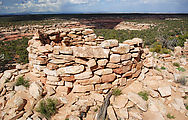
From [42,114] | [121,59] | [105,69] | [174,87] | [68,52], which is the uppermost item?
[68,52]

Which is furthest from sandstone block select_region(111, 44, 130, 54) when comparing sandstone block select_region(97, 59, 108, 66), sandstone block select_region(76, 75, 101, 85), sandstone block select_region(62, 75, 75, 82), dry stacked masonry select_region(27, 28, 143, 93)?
sandstone block select_region(62, 75, 75, 82)

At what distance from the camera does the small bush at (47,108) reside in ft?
12.7

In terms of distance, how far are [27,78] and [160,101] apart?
5787 millimetres

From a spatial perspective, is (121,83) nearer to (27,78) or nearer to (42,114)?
(42,114)

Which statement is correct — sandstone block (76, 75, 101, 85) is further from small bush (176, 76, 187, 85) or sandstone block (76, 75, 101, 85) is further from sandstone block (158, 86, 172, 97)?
small bush (176, 76, 187, 85)

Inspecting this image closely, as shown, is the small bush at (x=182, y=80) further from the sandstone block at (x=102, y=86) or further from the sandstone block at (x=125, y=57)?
the sandstone block at (x=102, y=86)

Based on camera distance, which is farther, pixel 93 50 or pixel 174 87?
pixel 174 87

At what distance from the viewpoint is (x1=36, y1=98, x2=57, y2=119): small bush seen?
12.7ft

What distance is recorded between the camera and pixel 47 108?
12.9 feet

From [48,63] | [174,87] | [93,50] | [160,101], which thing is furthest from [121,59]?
[48,63]

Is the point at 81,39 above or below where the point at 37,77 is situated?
above

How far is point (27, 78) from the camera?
5.42 m

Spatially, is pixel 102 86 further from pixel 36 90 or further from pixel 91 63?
pixel 36 90

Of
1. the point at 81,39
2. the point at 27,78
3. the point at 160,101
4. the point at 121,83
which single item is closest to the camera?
the point at 160,101
